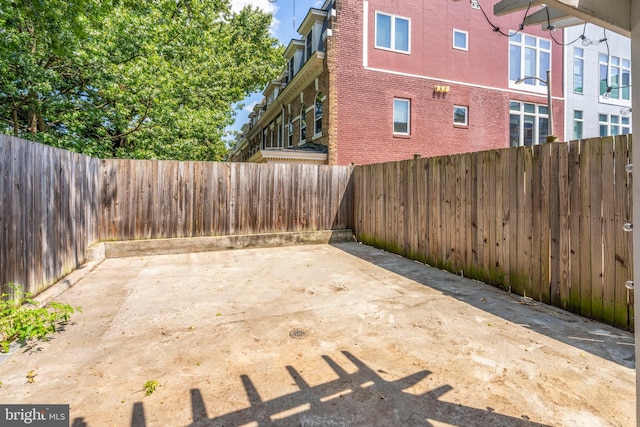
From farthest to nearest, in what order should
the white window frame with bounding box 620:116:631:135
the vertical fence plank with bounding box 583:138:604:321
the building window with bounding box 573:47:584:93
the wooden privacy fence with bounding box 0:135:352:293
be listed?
1. the white window frame with bounding box 620:116:631:135
2. the building window with bounding box 573:47:584:93
3. the wooden privacy fence with bounding box 0:135:352:293
4. the vertical fence plank with bounding box 583:138:604:321

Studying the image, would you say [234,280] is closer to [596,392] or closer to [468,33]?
[596,392]

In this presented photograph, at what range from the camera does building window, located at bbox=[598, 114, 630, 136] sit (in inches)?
656

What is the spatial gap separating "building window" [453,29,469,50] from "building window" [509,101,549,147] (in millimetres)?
3357

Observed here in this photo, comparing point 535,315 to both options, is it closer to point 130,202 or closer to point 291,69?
point 130,202

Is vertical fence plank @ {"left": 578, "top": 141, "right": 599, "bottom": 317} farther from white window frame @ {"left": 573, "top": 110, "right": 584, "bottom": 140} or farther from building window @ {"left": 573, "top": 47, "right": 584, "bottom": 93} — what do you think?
building window @ {"left": 573, "top": 47, "right": 584, "bottom": 93}

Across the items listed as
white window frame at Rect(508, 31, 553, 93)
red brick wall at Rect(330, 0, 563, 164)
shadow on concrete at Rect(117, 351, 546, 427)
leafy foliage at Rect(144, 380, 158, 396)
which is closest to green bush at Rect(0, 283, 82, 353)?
leafy foliage at Rect(144, 380, 158, 396)

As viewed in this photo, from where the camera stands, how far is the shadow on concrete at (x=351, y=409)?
203 cm

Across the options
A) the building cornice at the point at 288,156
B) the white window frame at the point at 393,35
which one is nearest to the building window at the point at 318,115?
the building cornice at the point at 288,156

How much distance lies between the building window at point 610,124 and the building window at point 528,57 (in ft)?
15.0

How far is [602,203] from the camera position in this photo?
3.54m

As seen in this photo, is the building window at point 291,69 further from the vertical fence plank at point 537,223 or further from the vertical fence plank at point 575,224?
the vertical fence plank at point 575,224

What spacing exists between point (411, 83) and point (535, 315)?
1084 cm

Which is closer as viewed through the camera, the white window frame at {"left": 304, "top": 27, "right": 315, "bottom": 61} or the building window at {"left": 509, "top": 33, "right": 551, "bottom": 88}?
the white window frame at {"left": 304, "top": 27, "right": 315, "bottom": 61}

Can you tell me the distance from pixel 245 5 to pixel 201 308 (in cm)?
2121
